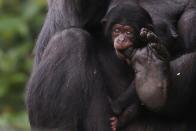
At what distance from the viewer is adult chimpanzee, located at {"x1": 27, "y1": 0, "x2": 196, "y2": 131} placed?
13.7 feet

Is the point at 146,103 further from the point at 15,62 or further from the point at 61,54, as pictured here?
the point at 15,62

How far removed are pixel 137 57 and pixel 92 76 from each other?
0.76 feet

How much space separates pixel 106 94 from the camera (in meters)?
4.24

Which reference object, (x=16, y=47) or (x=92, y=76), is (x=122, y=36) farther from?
(x=16, y=47)

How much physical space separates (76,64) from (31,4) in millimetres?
2906

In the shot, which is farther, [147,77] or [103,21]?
[103,21]

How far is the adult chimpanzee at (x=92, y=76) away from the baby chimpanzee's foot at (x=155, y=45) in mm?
120

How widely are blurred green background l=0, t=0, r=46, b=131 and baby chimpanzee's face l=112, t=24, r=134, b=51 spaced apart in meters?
2.04

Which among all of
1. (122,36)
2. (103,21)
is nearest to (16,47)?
(103,21)

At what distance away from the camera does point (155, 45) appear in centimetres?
404

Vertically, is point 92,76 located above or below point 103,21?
below

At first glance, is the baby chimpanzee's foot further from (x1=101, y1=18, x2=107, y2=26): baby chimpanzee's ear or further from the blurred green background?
the blurred green background

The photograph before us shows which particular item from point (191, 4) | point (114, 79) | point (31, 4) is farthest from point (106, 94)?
point (31, 4)

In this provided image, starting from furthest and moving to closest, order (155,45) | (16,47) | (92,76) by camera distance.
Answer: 1. (16,47)
2. (92,76)
3. (155,45)
